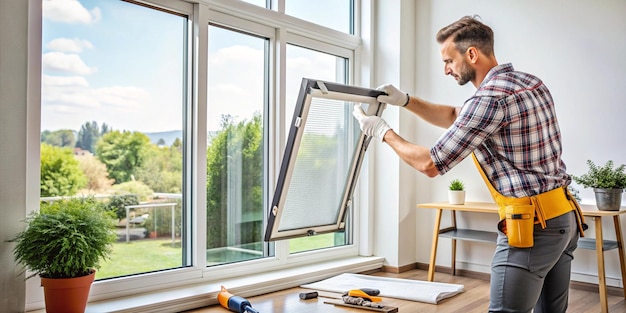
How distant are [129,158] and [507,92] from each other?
2.10m

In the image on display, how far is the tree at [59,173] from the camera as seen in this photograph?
2.96 metres

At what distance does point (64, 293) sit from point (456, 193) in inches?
106

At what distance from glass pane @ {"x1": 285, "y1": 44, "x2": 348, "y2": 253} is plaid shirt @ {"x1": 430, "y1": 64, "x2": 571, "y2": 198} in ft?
7.08

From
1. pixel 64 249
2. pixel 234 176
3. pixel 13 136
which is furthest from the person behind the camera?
pixel 234 176

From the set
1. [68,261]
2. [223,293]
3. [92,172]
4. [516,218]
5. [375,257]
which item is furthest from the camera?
[375,257]

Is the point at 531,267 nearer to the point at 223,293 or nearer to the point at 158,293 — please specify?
the point at 223,293

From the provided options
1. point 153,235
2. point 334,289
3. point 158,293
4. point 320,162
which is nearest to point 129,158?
point 153,235

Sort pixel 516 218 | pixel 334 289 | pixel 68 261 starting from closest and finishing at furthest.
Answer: pixel 516 218
pixel 68 261
pixel 334 289

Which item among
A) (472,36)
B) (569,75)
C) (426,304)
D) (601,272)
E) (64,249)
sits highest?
(569,75)

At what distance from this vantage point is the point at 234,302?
10.5ft

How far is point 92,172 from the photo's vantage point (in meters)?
3.12

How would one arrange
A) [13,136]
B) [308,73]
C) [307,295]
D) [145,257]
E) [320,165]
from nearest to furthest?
[13,136]
[320,165]
[145,257]
[307,295]
[308,73]

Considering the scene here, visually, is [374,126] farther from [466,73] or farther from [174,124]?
[174,124]

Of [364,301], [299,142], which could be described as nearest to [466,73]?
[299,142]
